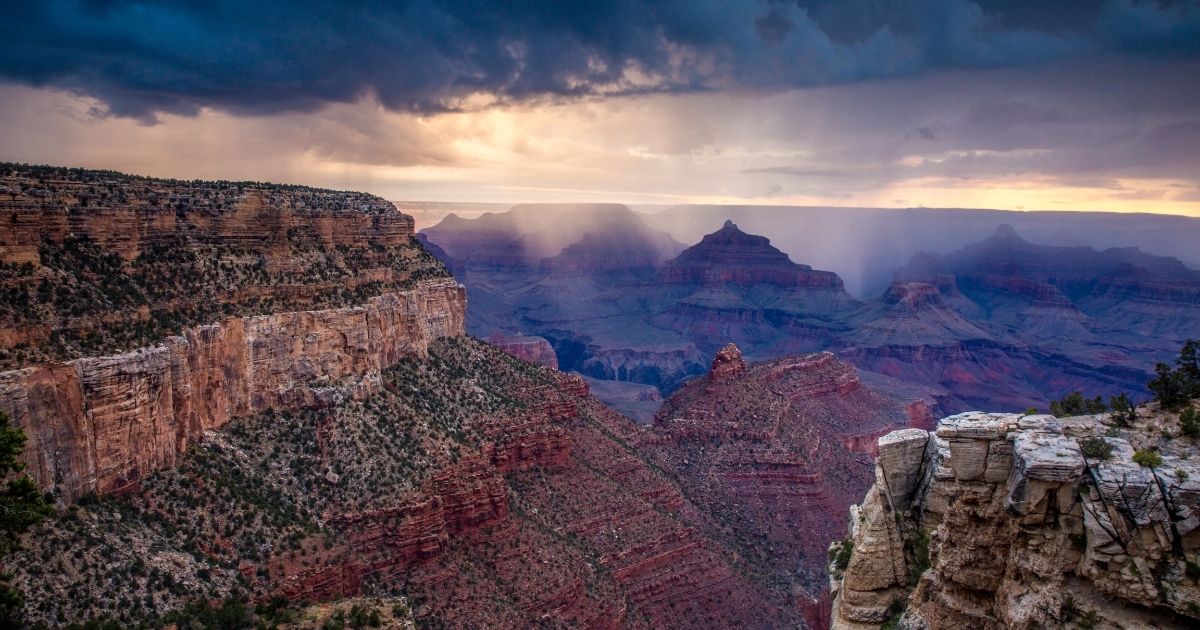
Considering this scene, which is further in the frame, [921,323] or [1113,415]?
[921,323]

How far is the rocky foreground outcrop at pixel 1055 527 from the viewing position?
43.8ft

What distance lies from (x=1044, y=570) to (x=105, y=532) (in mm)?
31173

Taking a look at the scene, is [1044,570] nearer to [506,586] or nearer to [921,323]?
[506,586]

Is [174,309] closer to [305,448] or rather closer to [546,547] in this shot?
[305,448]

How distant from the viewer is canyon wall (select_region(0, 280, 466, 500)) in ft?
91.5

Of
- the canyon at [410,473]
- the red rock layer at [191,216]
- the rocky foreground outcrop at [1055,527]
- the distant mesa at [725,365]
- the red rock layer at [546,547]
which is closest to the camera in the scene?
the rocky foreground outcrop at [1055,527]

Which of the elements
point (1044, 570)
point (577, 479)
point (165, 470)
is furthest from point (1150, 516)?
point (577, 479)

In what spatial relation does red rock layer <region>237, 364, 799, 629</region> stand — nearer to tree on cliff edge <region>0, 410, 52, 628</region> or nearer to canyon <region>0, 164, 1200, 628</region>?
canyon <region>0, 164, 1200, 628</region>

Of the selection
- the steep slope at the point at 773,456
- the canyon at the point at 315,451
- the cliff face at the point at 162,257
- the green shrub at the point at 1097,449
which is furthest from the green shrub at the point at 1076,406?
the cliff face at the point at 162,257

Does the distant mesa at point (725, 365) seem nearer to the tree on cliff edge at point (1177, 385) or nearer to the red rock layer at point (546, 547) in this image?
the red rock layer at point (546, 547)

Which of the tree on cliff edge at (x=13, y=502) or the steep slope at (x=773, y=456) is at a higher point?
the tree on cliff edge at (x=13, y=502)

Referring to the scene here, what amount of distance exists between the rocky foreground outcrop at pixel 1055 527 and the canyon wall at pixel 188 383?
96.6 feet

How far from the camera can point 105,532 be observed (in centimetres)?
2883

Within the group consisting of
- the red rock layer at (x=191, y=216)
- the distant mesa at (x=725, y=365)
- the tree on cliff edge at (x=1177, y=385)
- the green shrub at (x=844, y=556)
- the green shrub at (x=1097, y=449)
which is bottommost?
the distant mesa at (x=725, y=365)
